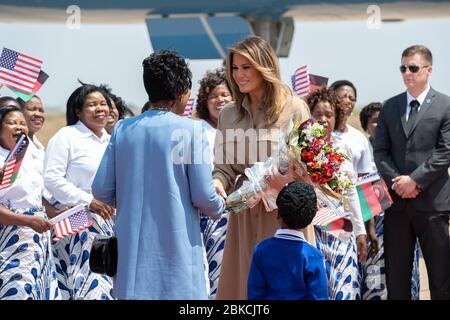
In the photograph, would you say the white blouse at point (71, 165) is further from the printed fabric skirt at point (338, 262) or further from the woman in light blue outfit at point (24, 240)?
the printed fabric skirt at point (338, 262)

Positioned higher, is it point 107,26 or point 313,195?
point 107,26

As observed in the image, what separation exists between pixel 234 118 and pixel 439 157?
6.22 feet

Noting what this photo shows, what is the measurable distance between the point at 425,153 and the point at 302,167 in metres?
1.96

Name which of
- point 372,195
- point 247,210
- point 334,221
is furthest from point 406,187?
point 247,210

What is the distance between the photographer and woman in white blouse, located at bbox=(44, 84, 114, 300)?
679 centimetres

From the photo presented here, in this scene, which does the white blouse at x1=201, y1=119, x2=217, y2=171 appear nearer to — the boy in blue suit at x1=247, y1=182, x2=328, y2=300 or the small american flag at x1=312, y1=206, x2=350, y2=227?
the small american flag at x1=312, y1=206, x2=350, y2=227

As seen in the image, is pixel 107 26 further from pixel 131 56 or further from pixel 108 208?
pixel 108 208

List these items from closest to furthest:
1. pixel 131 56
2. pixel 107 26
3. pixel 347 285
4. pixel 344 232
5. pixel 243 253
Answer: pixel 243 253, pixel 344 232, pixel 347 285, pixel 131 56, pixel 107 26

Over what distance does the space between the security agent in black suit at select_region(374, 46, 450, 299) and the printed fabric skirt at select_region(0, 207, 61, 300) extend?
2312 mm

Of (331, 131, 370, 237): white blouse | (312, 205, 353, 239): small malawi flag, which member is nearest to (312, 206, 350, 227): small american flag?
Answer: (312, 205, 353, 239): small malawi flag

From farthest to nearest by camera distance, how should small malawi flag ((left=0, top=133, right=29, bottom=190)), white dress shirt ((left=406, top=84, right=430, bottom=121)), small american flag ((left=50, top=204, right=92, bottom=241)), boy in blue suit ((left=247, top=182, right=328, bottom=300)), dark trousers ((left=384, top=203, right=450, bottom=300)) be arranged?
white dress shirt ((left=406, top=84, right=430, bottom=121)) < dark trousers ((left=384, top=203, right=450, bottom=300)) < small american flag ((left=50, top=204, right=92, bottom=241)) < small malawi flag ((left=0, top=133, right=29, bottom=190)) < boy in blue suit ((left=247, top=182, right=328, bottom=300))

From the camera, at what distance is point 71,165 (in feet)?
22.7
